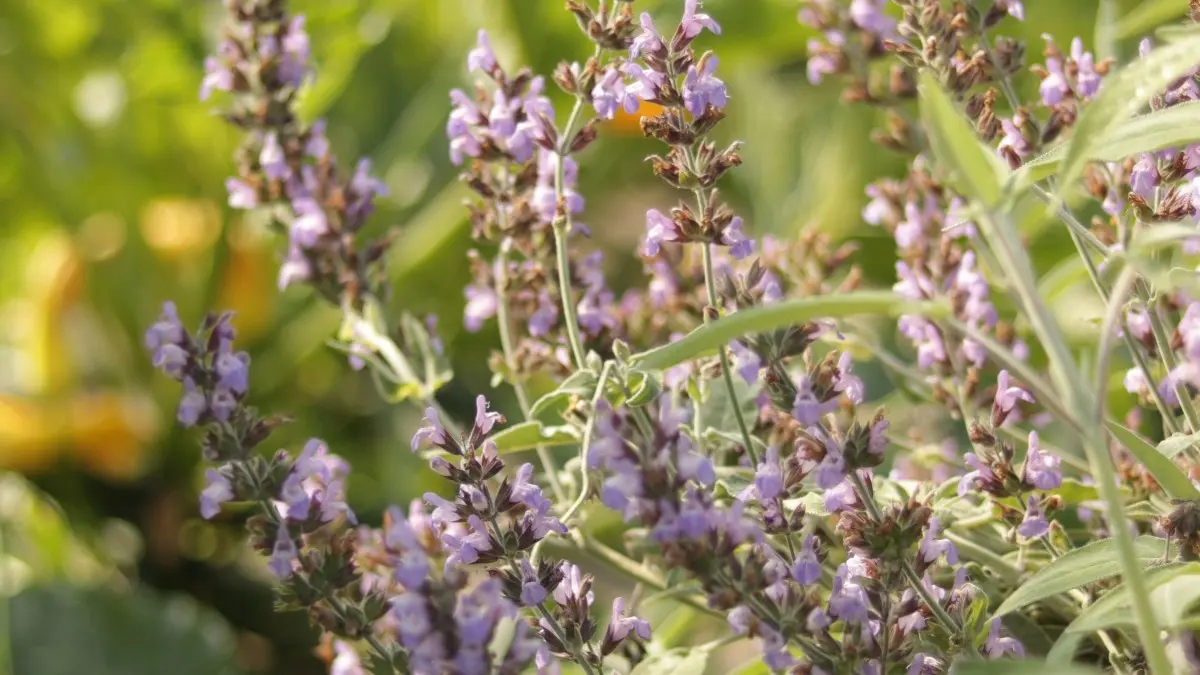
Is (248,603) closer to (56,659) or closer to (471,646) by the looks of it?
(56,659)

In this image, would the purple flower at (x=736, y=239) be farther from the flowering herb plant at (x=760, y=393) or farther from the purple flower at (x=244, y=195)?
the purple flower at (x=244, y=195)

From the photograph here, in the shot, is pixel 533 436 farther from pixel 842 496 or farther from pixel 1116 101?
pixel 1116 101

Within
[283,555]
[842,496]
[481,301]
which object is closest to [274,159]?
[481,301]

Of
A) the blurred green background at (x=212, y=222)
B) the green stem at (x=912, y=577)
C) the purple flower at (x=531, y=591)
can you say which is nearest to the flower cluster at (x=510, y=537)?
the purple flower at (x=531, y=591)

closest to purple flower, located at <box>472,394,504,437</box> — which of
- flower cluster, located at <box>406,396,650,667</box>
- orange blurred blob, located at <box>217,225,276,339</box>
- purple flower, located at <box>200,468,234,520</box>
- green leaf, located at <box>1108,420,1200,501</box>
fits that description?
flower cluster, located at <box>406,396,650,667</box>

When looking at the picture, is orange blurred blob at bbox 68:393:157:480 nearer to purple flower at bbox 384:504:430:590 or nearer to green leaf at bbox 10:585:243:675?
green leaf at bbox 10:585:243:675
